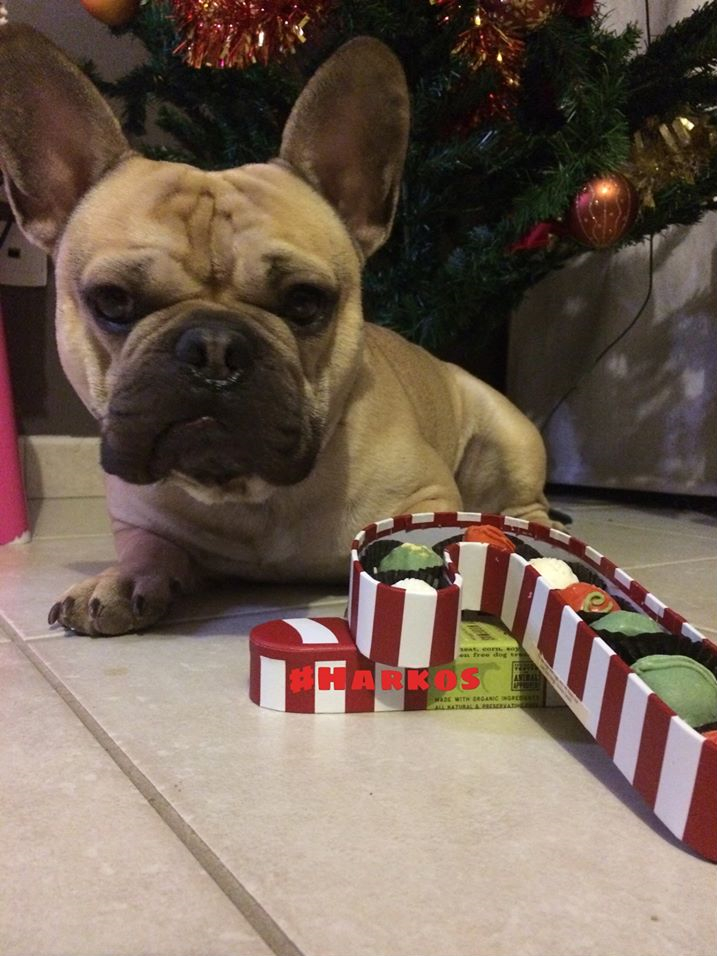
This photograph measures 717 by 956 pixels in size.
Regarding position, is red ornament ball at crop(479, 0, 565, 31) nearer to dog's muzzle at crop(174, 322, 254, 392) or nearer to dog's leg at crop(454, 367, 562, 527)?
dog's leg at crop(454, 367, 562, 527)

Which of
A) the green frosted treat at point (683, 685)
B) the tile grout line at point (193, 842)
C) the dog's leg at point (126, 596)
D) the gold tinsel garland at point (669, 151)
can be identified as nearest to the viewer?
the tile grout line at point (193, 842)

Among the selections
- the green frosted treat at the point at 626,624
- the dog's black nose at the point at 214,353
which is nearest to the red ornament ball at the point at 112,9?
the dog's black nose at the point at 214,353

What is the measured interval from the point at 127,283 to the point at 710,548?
102 cm

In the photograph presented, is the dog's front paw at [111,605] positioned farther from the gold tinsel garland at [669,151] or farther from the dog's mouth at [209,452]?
the gold tinsel garland at [669,151]

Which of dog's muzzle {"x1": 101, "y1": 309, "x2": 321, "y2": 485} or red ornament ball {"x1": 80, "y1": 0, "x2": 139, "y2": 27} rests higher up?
red ornament ball {"x1": 80, "y1": 0, "x2": 139, "y2": 27}

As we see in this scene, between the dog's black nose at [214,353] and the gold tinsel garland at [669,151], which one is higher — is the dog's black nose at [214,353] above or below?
below

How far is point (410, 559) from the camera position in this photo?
72 cm

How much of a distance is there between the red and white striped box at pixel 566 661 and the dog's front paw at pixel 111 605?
210 millimetres

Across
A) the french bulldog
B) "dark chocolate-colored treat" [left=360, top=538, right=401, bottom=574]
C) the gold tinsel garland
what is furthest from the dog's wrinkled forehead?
the gold tinsel garland

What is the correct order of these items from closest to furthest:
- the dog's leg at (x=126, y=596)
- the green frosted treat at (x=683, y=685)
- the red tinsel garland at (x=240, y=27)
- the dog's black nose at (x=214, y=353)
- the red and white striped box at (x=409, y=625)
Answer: the green frosted treat at (x=683, y=685) → the red and white striped box at (x=409, y=625) → the dog's black nose at (x=214, y=353) → the dog's leg at (x=126, y=596) → the red tinsel garland at (x=240, y=27)

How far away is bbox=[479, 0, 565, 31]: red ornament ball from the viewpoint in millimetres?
1235

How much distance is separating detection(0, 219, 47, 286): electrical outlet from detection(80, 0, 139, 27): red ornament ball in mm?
484

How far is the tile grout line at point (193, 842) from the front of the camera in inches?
16.1

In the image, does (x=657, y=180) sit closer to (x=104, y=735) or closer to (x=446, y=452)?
(x=446, y=452)
